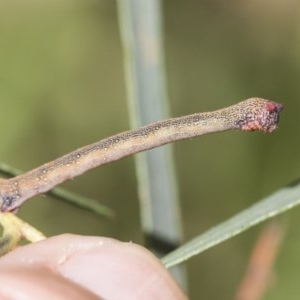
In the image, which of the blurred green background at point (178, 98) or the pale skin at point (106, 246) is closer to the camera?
the pale skin at point (106, 246)

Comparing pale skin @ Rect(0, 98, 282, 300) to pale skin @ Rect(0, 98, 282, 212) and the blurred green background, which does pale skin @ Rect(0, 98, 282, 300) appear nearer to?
pale skin @ Rect(0, 98, 282, 212)

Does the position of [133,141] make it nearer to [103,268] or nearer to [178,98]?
[103,268]

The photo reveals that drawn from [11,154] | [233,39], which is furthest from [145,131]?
[233,39]

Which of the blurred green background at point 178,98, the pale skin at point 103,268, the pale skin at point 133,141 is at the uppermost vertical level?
the pale skin at point 133,141

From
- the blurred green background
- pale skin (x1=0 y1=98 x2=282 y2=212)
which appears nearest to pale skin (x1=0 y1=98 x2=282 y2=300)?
pale skin (x1=0 y1=98 x2=282 y2=212)

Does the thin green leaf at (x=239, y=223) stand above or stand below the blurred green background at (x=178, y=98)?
above

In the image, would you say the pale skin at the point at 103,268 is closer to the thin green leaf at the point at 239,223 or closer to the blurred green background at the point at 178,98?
the thin green leaf at the point at 239,223

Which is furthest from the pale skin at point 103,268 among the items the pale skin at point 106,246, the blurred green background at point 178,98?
the blurred green background at point 178,98
